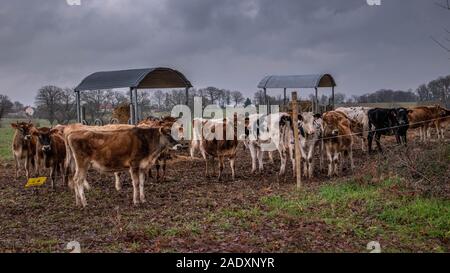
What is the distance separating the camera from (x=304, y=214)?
8.25 metres

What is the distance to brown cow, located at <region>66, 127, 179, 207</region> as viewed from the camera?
31.5 feet

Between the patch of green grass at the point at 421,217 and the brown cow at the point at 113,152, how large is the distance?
17.0 ft

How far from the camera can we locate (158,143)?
10.5 m

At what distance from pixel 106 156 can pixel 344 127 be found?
22.2ft

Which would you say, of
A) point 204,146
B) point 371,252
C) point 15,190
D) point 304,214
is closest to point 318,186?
point 304,214

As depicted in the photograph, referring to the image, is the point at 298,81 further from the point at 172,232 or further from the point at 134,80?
the point at 172,232

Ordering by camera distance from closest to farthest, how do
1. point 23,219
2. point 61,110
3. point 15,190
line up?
point 23,219, point 15,190, point 61,110

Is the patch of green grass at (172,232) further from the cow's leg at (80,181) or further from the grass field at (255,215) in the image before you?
the cow's leg at (80,181)

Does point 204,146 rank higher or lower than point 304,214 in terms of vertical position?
higher

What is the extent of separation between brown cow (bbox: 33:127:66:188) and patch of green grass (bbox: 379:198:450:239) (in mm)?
8057

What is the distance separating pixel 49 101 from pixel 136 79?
1149 inches

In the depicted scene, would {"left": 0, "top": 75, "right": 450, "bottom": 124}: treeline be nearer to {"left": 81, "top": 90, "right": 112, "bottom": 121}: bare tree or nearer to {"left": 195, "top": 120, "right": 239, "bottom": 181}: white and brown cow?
{"left": 81, "top": 90, "right": 112, "bottom": 121}: bare tree

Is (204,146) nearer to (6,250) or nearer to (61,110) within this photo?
(6,250)

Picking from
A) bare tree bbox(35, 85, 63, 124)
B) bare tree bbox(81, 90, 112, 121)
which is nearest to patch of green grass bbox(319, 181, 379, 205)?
bare tree bbox(81, 90, 112, 121)
